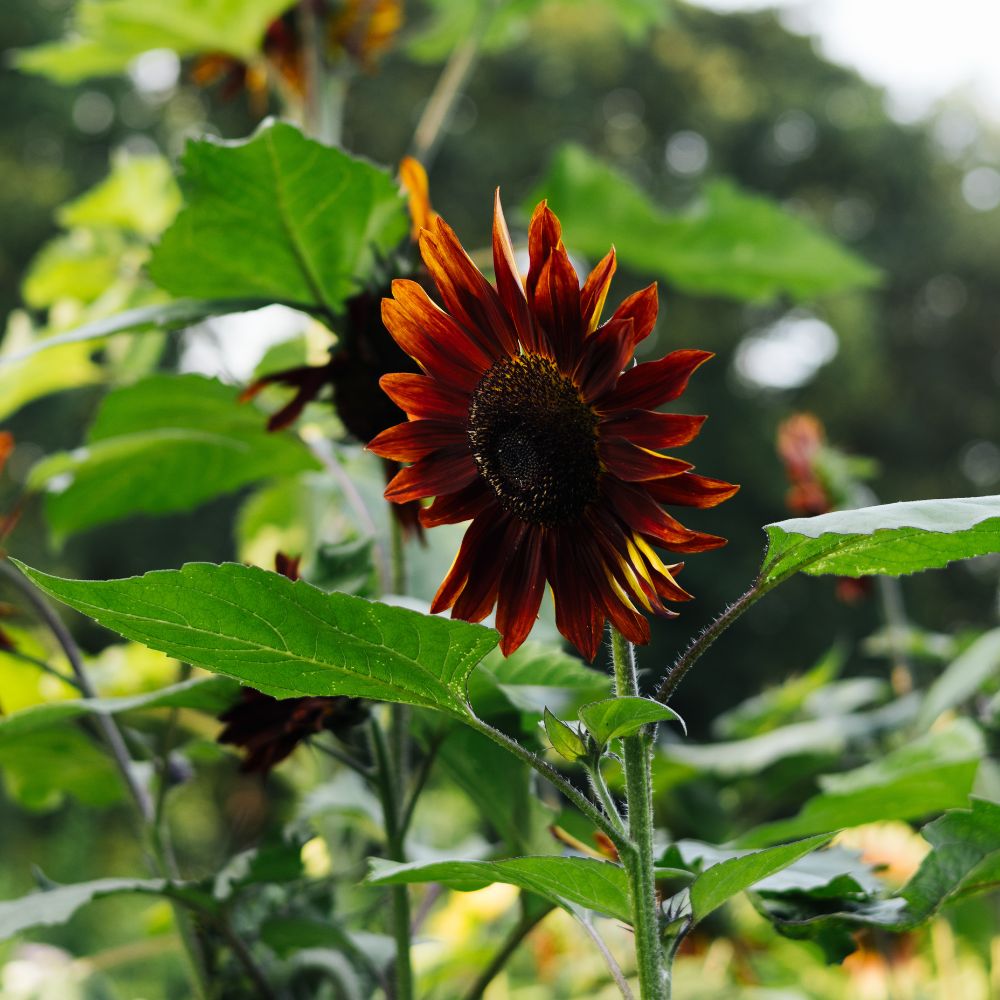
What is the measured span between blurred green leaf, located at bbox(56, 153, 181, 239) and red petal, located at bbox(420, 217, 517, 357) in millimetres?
645

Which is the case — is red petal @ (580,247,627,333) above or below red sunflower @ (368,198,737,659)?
above

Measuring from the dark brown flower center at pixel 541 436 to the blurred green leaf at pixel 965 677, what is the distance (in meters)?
0.32

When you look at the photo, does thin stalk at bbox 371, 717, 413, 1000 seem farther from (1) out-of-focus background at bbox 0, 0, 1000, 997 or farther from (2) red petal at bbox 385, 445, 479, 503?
(1) out-of-focus background at bbox 0, 0, 1000, 997

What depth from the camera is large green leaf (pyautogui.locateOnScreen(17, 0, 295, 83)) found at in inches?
27.2

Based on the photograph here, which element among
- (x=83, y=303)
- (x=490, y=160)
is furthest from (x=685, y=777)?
(x=490, y=160)

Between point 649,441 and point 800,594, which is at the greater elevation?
point 800,594

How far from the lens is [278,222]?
439 millimetres

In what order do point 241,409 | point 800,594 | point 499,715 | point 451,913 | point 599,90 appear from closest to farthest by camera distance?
1. point 499,715
2. point 241,409
3. point 451,913
4. point 800,594
5. point 599,90

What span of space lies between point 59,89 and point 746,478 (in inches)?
143

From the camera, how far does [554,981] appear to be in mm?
1104

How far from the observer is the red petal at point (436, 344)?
0.32 m

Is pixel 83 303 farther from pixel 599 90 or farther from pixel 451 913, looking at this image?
pixel 599 90

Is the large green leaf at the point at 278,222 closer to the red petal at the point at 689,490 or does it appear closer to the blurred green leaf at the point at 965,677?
the red petal at the point at 689,490

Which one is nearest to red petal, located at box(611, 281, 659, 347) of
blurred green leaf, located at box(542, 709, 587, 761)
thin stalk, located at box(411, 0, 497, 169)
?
blurred green leaf, located at box(542, 709, 587, 761)
